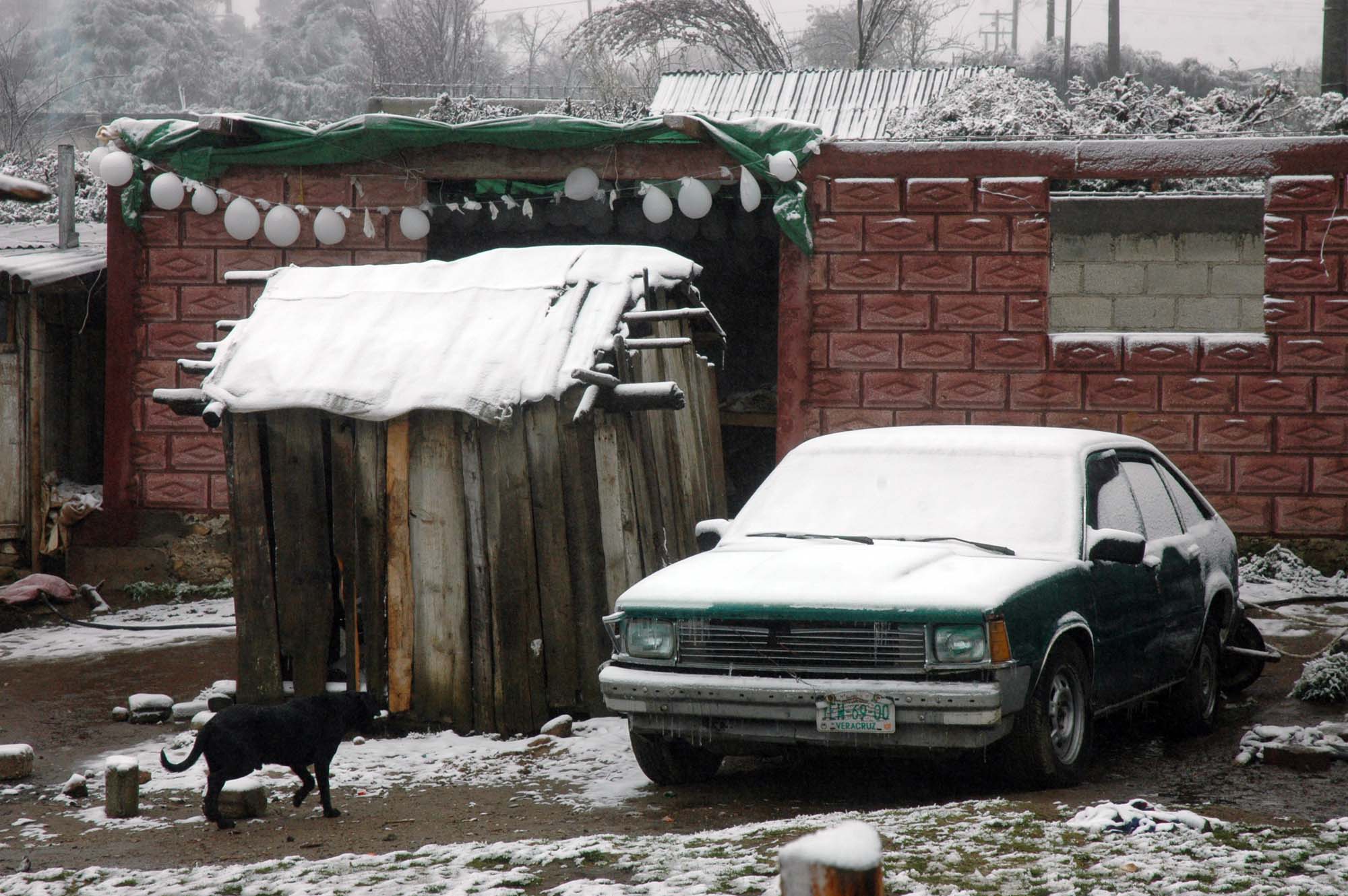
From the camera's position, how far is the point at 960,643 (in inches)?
204

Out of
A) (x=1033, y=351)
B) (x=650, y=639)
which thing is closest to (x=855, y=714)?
(x=650, y=639)

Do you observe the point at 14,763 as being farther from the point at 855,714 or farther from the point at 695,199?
the point at 695,199

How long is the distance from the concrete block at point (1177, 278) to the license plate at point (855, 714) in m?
7.18

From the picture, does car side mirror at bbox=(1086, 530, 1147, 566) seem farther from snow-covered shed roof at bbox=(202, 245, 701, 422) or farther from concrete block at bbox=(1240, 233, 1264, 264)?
concrete block at bbox=(1240, 233, 1264, 264)

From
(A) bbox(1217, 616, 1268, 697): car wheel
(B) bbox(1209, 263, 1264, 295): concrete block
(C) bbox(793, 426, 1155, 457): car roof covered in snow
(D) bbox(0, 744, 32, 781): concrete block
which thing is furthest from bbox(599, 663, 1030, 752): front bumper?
(B) bbox(1209, 263, 1264, 295): concrete block

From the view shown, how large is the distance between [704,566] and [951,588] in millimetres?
1149

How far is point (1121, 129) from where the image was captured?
12070mm

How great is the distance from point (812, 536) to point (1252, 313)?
6.52 metres

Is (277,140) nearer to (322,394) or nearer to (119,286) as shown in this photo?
(119,286)

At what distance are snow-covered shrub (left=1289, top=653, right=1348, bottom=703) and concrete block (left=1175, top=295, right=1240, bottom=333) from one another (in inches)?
164

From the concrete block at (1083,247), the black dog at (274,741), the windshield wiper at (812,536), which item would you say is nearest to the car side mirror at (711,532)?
the windshield wiper at (812,536)

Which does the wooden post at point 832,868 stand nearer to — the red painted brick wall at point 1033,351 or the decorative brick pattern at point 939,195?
the red painted brick wall at point 1033,351

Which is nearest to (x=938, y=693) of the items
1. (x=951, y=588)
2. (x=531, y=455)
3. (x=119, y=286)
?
(x=951, y=588)

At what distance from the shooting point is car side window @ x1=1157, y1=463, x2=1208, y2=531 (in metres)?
7.16
